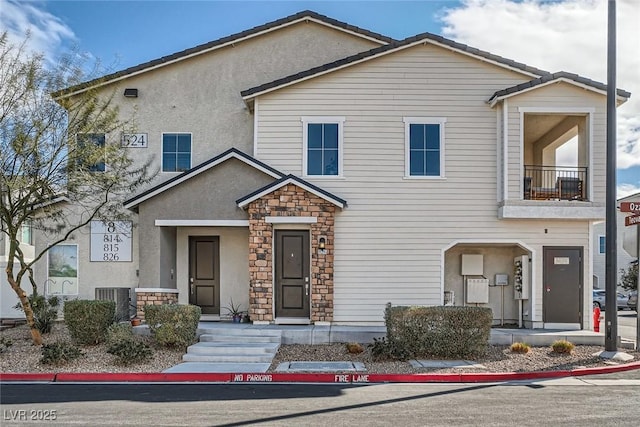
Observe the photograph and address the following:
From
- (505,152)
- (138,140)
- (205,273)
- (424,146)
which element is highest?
(138,140)

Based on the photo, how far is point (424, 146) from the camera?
48.2 feet

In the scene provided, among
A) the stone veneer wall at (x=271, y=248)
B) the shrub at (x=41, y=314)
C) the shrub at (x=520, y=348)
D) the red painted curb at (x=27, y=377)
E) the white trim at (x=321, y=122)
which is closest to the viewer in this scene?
the red painted curb at (x=27, y=377)

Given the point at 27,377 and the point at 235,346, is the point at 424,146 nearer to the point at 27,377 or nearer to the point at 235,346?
the point at 235,346

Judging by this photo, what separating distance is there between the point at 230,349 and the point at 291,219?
144 inches

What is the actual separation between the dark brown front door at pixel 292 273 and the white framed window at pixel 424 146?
336 centimetres

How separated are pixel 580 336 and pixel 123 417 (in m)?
10.6

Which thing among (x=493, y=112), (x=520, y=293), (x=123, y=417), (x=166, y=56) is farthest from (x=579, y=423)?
(x=166, y=56)

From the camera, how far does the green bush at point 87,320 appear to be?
11.9 m

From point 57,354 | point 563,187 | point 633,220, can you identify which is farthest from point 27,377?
point 563,187

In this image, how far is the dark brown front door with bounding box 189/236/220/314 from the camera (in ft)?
51.2

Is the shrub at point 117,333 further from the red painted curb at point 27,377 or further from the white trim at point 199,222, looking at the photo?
the white trim at point 199,222

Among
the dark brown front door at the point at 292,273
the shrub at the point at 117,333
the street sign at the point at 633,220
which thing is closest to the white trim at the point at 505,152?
the street sign at the point at 633,220

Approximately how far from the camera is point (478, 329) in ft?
38.2
